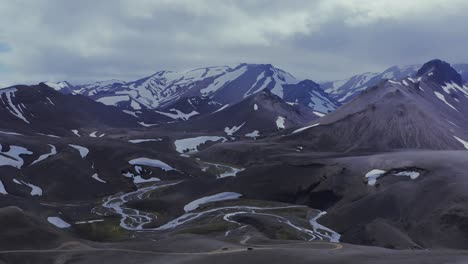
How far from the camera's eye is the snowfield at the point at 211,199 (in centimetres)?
16409

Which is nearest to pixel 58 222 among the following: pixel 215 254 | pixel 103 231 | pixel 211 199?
pixel 103 231

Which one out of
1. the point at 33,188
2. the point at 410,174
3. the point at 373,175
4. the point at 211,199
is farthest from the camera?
the point at 33,188

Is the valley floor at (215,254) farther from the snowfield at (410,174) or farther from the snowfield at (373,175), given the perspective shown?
the snowfield at (373,175)

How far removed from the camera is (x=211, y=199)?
17038 cm

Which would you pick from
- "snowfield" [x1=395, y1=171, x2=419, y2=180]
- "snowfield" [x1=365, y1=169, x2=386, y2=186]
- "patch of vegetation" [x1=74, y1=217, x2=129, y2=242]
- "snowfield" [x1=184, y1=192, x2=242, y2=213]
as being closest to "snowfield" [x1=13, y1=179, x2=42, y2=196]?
"patch of vegetation" [x1=74, y1=217, x2=129, y2=242]

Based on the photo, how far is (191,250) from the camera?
75812 mm

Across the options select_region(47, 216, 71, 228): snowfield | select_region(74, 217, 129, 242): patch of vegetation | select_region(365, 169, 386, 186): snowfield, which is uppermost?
select_region(365, 169, 386, 186): snowfield

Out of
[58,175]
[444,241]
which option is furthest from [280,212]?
[58,175]

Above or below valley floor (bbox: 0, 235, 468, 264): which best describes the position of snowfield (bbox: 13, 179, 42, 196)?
below

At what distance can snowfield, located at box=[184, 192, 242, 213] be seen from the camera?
538ft

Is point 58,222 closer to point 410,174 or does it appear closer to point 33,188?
point 33,188

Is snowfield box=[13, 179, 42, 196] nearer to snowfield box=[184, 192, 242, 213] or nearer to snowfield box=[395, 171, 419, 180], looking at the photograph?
snowfield box=[184, 192, 242, 213]

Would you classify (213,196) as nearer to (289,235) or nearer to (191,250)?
(289,235)

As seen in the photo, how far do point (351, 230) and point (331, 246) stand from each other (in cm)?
4606
